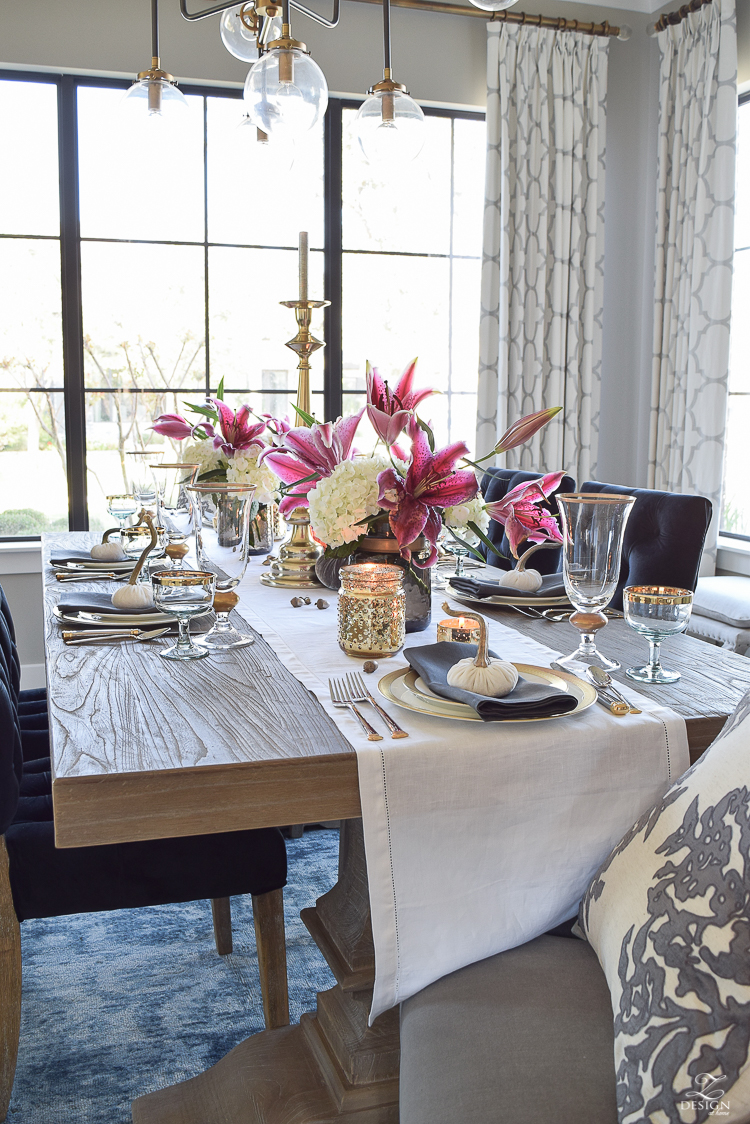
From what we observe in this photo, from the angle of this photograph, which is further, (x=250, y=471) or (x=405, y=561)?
(x=250, y=471)

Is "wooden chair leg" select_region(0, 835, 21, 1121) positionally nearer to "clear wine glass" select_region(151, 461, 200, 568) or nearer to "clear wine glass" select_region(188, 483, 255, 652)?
"clear wine glass" select_region(188, 483, 255, 652)

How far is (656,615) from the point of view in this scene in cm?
129

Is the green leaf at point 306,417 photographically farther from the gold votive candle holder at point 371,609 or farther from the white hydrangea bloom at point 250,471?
the gold votive candle holder at point 371,609

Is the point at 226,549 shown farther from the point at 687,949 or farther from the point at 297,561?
the point at 687,949

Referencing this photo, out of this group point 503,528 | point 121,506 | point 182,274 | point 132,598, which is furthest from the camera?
point 182,274

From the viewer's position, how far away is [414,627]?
5.16 ft

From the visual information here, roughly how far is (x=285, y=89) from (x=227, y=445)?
77cm

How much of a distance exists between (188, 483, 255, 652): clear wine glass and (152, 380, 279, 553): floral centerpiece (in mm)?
530

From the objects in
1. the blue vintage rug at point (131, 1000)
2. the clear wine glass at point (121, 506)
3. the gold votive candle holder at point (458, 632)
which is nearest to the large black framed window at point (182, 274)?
the clear wine glass at point (121, 506)

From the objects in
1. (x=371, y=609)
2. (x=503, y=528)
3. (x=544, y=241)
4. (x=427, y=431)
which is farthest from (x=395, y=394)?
(x=544, y=241)

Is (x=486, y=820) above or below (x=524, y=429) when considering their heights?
below

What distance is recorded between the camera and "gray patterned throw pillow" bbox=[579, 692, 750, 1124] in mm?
755

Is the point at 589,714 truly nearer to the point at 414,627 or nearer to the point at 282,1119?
the point at 414,627

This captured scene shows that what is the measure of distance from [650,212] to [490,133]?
0.88 meters
